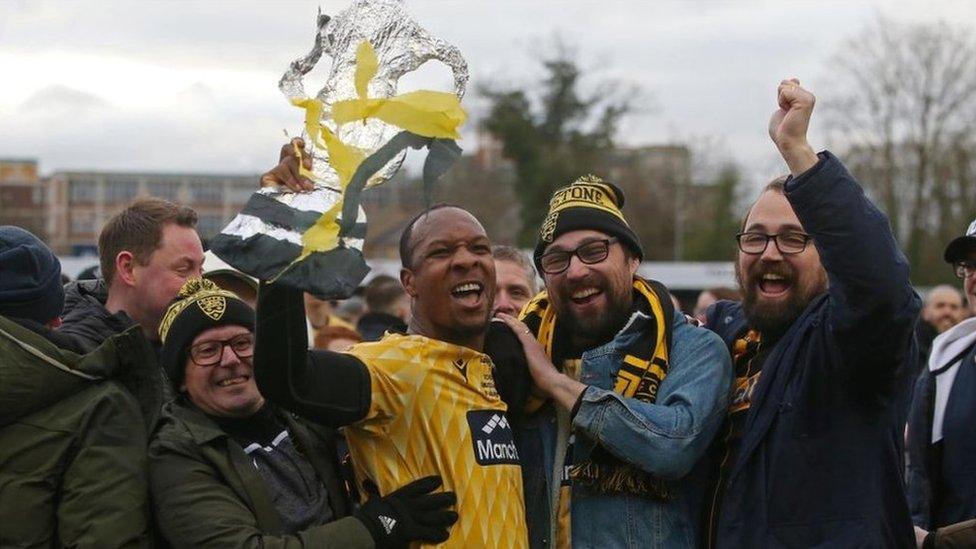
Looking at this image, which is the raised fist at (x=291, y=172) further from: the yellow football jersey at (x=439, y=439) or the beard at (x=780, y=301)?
the beard at (x=780, y=301)

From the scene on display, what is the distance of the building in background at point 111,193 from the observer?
3017 inches

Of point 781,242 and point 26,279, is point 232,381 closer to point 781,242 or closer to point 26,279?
point 26,279

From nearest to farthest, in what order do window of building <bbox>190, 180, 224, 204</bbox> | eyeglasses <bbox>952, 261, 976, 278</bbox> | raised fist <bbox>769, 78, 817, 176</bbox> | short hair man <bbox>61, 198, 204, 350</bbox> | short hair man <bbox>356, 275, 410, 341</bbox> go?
Answer: 1. raised fist <bbox>769, 78, 817, 176</bbox>
2. short hair man <bbox>61, 198, 204, 350</bbox>
3. eyeglasses <bbox>952, 261, 976, 278</bbox>
4. short hair man <bbox>356, 275, 410, 341</bbox>
5. window of building <bbox>190, 180, 224, 204</bbox>

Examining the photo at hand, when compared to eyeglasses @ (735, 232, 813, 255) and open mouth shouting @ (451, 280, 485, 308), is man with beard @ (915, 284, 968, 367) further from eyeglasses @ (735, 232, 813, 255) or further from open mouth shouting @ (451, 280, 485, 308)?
open mouth shouting @ (451, 280, 485, 308)

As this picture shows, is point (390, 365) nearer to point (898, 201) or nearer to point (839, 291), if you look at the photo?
point (839, 291)

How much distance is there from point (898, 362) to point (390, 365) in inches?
58.1

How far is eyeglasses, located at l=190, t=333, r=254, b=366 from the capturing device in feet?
13.4

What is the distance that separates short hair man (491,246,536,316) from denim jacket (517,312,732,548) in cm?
200

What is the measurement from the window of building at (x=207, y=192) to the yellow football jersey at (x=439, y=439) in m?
76.3

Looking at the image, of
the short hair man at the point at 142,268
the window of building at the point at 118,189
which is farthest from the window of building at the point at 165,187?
the short hair man at the point at 142,268

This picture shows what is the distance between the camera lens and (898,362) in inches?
147

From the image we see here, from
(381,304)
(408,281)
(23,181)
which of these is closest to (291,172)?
(408,281)

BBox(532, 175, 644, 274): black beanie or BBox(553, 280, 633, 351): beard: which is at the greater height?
BBox(532, 175, 644, 274): black beanie

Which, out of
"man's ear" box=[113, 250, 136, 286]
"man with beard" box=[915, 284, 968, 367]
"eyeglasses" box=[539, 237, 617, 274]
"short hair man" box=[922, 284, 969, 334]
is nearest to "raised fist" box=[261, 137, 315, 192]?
"eyeglasses" box=[539, 237, 617, 274]
